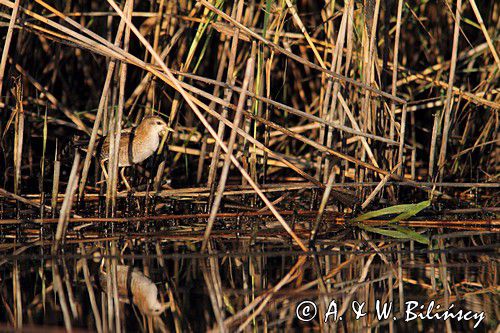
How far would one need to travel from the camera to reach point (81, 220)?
593 cm

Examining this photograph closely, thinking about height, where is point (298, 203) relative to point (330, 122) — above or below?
below

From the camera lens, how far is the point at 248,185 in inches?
271

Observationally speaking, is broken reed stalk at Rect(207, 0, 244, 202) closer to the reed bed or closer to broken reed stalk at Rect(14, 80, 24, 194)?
the reed bed

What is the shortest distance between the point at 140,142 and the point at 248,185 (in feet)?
3.28

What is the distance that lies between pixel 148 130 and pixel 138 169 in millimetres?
1095

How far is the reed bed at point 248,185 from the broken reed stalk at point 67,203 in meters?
0.01

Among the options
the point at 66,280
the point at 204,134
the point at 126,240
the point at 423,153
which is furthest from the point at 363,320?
the point at 423,153

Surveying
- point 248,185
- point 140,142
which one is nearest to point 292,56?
point 248,185

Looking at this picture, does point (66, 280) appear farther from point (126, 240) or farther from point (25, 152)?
point (25, 152)

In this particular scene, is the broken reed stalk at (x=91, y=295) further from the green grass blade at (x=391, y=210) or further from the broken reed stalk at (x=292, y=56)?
the green grass blade at (x=391, y=210)

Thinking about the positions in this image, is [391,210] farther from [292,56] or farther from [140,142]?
[140,142]

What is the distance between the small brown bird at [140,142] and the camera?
6.95m

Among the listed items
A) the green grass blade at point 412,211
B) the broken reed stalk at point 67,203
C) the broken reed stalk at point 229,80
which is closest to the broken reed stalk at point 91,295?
the broken reed stalk at point 67,203

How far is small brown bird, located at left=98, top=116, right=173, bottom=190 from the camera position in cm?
695
